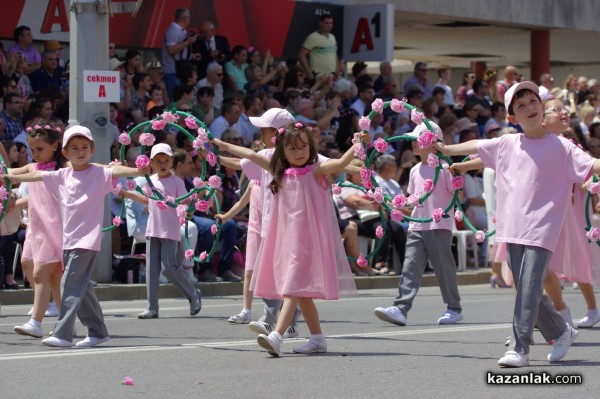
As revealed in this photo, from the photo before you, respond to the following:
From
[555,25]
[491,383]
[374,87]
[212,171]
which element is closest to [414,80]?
[374,87]

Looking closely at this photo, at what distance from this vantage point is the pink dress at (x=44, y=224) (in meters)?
11.6

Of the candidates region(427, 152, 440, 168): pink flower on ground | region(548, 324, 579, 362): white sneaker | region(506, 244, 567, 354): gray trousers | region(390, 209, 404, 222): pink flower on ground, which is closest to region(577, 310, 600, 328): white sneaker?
region(390, 209, 404, 222): pink flower on ground

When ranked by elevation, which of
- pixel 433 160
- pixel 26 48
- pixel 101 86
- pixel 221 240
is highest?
pixel 26 48

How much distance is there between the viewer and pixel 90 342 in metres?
10.8

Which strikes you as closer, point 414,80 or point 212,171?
point 212,171

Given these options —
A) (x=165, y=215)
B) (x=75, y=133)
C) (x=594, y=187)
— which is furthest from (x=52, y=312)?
Answer: (x=594, y=187)

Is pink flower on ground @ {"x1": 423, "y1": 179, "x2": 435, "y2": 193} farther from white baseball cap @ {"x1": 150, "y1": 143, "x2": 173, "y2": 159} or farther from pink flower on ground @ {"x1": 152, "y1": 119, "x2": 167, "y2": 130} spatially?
white baseball cap @ {"x1": 150, "y1": 143, "x2": 173, "y2": 159}

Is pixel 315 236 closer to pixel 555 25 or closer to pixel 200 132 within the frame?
pixel 200 132

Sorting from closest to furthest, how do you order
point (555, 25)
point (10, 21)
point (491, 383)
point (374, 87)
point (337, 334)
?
point (491, 383) → point (337, 334) → point (10, 21) → point (374, 87) → point (555, 25)

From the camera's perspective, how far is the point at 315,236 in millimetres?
10289

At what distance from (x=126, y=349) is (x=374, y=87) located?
15.5m

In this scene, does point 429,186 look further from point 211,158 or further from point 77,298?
point 77,298

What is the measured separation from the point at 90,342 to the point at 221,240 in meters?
7.89

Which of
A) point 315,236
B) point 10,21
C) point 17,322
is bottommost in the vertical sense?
point 17,322
